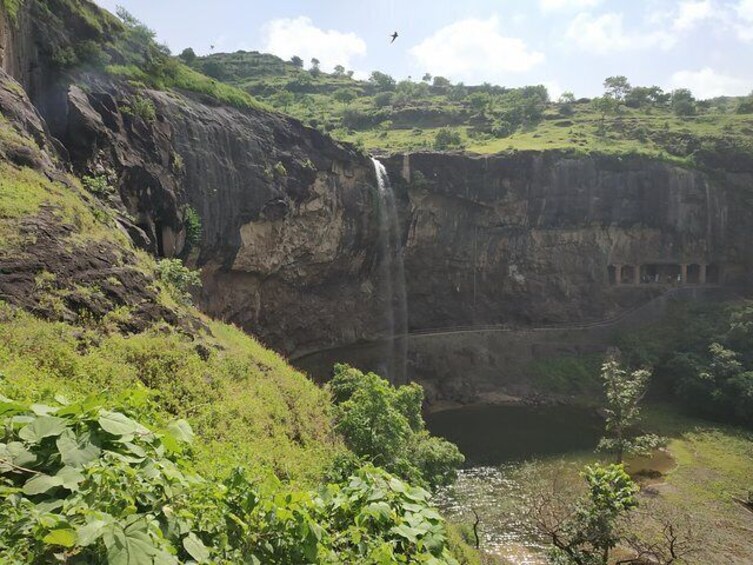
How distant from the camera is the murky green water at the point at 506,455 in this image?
56.5 feet

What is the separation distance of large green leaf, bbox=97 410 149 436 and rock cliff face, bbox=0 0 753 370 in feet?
46.8

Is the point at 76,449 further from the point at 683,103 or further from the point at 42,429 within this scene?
the point at 683,103

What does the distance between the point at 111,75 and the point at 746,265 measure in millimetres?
45804

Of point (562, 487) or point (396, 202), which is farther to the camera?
point (396, 202)

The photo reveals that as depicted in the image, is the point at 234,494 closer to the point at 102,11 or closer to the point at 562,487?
the point at 562,487

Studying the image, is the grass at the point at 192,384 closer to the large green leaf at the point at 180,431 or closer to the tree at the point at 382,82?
the large green leaf at the point at 180,431

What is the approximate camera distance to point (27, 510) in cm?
229

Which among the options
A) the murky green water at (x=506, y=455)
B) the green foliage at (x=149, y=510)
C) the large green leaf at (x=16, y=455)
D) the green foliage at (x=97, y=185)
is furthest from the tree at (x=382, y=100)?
the large green leaf at (x=16, y=455)

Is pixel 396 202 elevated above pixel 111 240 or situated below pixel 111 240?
above

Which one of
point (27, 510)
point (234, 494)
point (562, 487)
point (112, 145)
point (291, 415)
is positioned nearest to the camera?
point (27, 510)

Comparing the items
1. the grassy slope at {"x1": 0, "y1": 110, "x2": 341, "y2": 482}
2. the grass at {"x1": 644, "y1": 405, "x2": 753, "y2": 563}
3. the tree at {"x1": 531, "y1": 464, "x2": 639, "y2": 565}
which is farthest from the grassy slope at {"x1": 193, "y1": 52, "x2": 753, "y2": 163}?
the tree at {"x1": 531, "y1": 464, "x2": 639, "y2": 565}

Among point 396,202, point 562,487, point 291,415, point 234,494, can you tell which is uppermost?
point 396,202

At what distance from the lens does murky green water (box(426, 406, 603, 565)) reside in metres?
17.2

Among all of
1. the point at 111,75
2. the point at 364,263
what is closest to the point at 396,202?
the point at 364,263
